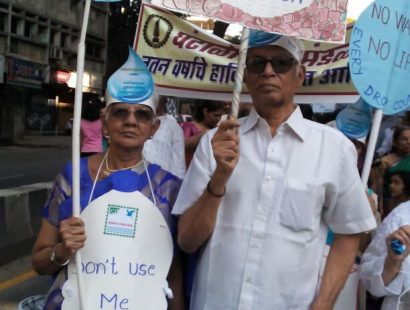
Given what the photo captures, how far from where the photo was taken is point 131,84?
91.1 inches

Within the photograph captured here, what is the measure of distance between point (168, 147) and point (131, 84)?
2.12 meters

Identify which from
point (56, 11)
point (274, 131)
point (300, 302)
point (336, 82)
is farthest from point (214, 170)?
point (56, 11)

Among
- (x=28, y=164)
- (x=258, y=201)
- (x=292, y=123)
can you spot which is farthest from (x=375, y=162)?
(x=28, y=164)

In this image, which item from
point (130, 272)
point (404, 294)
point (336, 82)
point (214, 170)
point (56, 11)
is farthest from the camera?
point (56, 11)

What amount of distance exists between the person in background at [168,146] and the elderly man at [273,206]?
7.05 ft

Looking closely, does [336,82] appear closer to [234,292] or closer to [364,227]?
[364,227]

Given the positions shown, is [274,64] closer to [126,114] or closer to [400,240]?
[126,114]

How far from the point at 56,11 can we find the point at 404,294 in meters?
29.5

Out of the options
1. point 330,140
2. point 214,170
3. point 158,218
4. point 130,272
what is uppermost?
point 330,140

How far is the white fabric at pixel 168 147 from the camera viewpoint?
429cm

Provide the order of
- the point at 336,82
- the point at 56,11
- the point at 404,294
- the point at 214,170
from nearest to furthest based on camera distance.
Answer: the point at 214,170 < the point at 404,294 < the point at 336,82 < the point at 56,11

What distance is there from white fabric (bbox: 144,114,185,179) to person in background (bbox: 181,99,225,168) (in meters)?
0.51

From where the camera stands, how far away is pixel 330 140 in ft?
6.91

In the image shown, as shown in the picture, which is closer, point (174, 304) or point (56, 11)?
point (174, 304)
